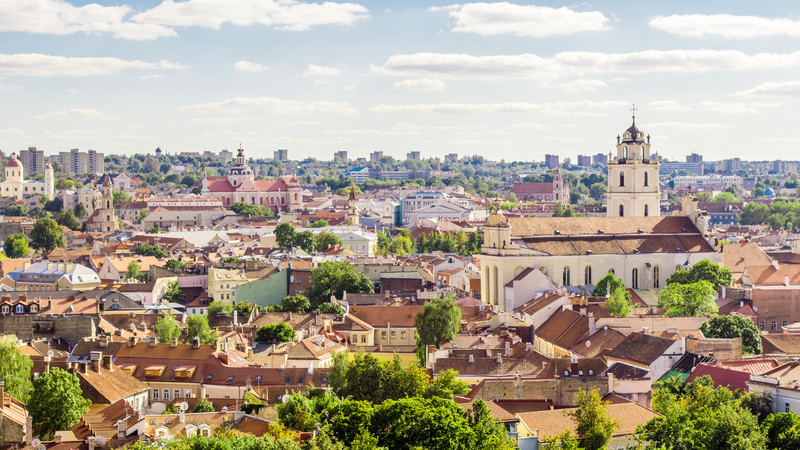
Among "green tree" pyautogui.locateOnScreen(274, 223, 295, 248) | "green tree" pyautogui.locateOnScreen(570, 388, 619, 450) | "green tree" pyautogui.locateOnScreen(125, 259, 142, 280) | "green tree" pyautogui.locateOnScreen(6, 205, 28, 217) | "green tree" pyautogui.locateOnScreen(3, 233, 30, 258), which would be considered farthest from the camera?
"green tree" pyautogui.locateOnScreen(6, 205, 28, 217)

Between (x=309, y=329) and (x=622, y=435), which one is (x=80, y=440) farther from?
(x=309, y=329)

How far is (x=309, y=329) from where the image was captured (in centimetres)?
5247

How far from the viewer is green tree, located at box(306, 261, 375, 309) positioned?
223ft

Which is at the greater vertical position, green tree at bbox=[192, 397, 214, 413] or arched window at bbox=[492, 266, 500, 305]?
arched window at bbox=[492, 266, 500, 305]

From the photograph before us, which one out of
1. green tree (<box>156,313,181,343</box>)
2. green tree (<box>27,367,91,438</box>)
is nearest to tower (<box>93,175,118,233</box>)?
green tree (<box>156,313,181,343</box>)

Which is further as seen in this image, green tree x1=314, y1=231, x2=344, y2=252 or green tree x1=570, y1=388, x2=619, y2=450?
green tree x1=314, y1=231, x2=344, y2=252

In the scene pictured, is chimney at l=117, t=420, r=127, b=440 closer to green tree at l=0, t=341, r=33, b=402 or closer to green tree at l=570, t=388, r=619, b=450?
green tree at l=0, t=341, r=33, b=402

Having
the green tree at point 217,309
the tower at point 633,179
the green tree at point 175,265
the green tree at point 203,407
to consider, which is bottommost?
the green tree at point 217,309

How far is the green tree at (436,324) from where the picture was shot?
49.0 meters

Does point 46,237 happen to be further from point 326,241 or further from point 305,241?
point 326,241

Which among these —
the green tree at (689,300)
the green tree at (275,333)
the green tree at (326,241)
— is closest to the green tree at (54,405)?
the green tree at (275,333)

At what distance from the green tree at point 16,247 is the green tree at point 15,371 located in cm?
7119

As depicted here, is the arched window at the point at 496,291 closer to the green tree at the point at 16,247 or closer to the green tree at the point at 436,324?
the green tree at the point at 436,324

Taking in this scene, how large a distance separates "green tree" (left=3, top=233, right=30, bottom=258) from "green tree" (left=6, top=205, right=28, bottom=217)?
4449 cm
